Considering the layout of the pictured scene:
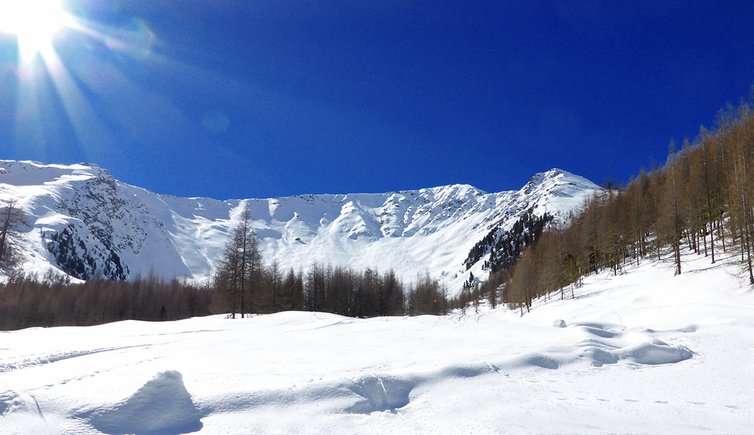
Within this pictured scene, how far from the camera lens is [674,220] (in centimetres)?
4000

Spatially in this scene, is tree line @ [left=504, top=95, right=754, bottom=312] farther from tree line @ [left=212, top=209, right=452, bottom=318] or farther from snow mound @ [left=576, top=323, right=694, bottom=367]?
tree line @ [left=212, top=209, right=452, bottom=318]

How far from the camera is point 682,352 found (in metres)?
12.9

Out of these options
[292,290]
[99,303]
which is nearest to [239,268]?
[292,290]

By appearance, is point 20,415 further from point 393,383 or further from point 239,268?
point 239,268

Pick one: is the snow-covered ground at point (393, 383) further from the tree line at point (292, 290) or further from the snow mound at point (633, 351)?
the tree line at point (292, 290)

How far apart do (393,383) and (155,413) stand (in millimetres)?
4438

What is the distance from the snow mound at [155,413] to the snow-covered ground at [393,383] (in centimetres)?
2

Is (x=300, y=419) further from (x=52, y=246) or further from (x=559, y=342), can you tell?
(x=52, y=246)

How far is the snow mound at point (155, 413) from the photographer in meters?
6.50

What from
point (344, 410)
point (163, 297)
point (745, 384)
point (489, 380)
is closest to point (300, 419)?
point (344, 410)

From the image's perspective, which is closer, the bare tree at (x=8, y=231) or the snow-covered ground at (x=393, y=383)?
the snow-covered ground at (x=393, y=383)

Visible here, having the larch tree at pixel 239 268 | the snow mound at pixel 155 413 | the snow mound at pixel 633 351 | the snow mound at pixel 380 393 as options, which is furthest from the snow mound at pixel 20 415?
the larch tree at pixel 239 268

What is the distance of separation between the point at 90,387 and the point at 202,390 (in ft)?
6.49

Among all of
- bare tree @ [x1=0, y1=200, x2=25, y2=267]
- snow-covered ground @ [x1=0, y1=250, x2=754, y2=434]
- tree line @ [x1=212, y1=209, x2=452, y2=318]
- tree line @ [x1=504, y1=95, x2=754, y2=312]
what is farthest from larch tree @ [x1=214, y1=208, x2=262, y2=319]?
tree line @ [x1=504, y1=95, x2=754, y2=312]
